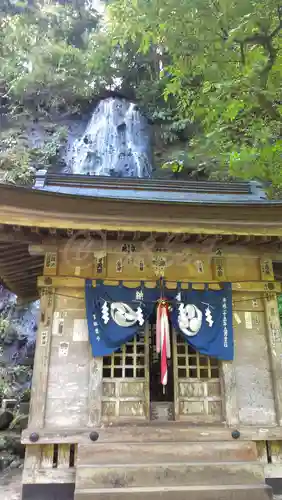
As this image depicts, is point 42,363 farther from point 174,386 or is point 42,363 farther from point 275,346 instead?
point 275,346

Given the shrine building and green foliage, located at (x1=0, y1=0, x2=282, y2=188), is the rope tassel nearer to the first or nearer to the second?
the shrine building

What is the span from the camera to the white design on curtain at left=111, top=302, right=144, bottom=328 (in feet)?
21.8

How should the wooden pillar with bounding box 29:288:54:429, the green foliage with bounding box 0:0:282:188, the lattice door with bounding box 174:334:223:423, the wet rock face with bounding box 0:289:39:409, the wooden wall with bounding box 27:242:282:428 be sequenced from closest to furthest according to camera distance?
the green foliage with bounding box 0:0:282:188, the wooden pillar with bounding box 29:288:54:429, the wooden wall with bounding box 27:242:282:428, the lattice door with bounding box 174:334:223:423, the wet rock face with bounding box 0:289:39:409

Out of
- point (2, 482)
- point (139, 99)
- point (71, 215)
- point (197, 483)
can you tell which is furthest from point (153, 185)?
point (139, 99)

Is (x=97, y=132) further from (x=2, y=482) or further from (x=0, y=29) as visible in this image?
(x=2, y=482)

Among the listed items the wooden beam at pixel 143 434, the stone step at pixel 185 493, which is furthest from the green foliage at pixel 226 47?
the stone step at pixel 185 493

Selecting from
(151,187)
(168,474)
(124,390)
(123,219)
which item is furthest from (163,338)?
(151,187)

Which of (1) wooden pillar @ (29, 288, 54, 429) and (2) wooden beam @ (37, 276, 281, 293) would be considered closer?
(1) wooden pillar @ (29, 288, 54, 429)

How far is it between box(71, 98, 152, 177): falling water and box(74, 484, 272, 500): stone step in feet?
55.7

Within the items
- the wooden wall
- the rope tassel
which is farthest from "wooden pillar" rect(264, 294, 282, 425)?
the rope tassel

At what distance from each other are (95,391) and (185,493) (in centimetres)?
195

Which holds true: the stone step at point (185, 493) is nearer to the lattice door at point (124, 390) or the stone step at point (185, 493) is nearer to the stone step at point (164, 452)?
the stone step at point (164, 452)

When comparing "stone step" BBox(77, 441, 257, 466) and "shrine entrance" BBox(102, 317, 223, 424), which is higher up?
"shrine entrance" BBox(102, 317, 223, 424)

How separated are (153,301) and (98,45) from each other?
914 inches
